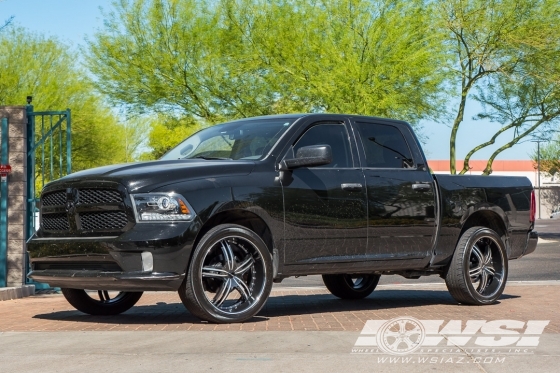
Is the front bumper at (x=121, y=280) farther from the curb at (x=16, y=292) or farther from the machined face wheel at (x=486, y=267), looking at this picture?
the curb at (x=16, y=292)

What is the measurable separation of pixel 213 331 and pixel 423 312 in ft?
8.80

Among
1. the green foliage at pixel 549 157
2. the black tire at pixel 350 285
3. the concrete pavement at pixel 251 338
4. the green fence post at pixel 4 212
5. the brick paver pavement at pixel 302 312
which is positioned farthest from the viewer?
the green foliage at pixel 549 157

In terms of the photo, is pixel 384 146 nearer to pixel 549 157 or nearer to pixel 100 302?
pixel 100 302

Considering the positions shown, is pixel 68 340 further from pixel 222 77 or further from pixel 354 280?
pixel 222 77

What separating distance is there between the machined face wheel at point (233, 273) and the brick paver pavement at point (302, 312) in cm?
22

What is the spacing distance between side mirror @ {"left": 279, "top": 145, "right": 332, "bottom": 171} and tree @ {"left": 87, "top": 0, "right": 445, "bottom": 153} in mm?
20477

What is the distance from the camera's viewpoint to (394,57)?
30594 mm

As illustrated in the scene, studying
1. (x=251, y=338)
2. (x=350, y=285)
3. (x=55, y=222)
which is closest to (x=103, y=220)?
(x=55, y=222)

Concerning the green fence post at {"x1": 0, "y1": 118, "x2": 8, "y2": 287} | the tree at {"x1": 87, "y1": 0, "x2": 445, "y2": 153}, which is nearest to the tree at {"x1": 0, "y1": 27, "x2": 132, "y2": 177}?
the tree at {"x1": 87, "y1": 0, "x2": 445, "y2": 153}

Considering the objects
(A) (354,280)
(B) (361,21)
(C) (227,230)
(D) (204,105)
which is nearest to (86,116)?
(D) (204,105)

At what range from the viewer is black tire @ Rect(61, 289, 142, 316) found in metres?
10.4

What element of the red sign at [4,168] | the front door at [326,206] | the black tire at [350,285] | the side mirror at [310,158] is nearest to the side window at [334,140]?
the front door at [326,206]

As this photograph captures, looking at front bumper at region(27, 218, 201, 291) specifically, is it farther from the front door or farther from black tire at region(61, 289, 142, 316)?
black tire at region(61, 289, 142, 316)

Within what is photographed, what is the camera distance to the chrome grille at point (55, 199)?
9.52 m
